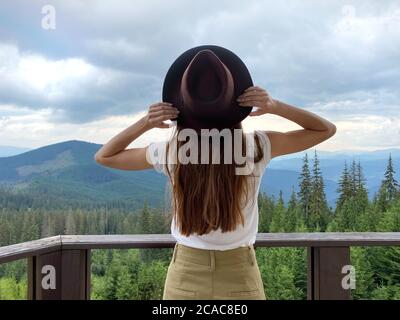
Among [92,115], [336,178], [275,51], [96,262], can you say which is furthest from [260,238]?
[92,115]

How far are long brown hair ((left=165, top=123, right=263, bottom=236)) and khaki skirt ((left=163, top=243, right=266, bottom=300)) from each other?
0.06 m

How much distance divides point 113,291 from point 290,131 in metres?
1.05

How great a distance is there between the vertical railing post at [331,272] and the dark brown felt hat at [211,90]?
798 millimetres

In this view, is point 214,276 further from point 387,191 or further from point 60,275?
point 387,191

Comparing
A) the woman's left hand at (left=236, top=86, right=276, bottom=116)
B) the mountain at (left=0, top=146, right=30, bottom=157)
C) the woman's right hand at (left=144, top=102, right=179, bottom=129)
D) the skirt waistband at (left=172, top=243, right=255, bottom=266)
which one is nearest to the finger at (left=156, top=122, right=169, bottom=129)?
the woman's right hand at (left=144, top=102, right=179, bottom=129)

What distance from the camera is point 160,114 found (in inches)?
33.9

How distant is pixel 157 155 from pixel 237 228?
26 cm

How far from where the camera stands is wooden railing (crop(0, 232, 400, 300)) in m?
1.32

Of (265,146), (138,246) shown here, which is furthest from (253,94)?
(138,246)

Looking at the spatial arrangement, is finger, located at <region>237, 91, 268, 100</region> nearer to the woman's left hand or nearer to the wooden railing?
the woman's left hand

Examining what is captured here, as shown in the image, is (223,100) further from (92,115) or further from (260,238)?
(92,115)

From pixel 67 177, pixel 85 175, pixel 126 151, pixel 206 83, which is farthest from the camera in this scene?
pixel 67 177

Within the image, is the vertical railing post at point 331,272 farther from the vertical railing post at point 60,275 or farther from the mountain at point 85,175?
the vertical railing post at point 60,275

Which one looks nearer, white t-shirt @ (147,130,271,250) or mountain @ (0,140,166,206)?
white t-shirt @ (147,130,271,250)
